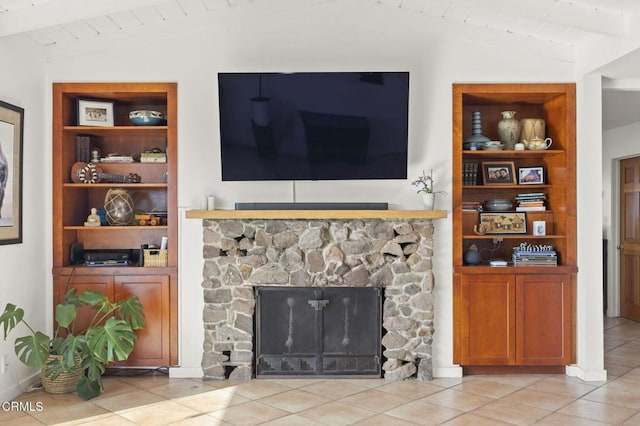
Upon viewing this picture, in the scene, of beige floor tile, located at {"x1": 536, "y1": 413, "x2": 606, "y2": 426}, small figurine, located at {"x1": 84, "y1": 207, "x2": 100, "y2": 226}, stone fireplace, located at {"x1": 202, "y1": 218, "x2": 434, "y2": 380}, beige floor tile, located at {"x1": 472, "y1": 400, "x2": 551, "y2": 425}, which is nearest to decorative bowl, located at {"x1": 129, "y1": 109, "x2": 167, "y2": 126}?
small figurine, located at {"x1": 84, "y1": 207, "x2": 100, "y2": 226}

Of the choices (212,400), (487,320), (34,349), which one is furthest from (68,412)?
(487,320)

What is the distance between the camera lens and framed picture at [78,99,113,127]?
4.76 meters

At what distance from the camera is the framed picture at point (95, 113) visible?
15.6 ft

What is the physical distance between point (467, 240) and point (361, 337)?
1.29 m

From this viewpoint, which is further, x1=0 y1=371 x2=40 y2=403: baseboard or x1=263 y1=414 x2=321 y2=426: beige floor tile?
x1=0 y1=371 x2=40 y2=403: baseboard

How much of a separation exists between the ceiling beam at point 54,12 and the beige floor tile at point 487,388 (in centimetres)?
359

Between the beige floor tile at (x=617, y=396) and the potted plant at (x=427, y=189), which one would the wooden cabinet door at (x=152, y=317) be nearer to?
→ the potted plant at (x=427, y=189)

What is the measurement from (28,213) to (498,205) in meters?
3.75

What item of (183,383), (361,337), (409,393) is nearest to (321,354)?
(361,337)

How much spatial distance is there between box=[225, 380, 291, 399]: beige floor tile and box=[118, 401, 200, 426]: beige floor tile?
18.8 inches

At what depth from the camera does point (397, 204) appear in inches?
187

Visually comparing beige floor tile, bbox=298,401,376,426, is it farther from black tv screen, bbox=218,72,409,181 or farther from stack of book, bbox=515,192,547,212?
stack of book, bbox=515,192,547,212

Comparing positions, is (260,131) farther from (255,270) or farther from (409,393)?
(409,393)

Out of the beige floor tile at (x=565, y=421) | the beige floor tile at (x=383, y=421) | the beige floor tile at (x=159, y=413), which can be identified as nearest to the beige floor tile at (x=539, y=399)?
the beige floor tile at (x=565, y=421)
